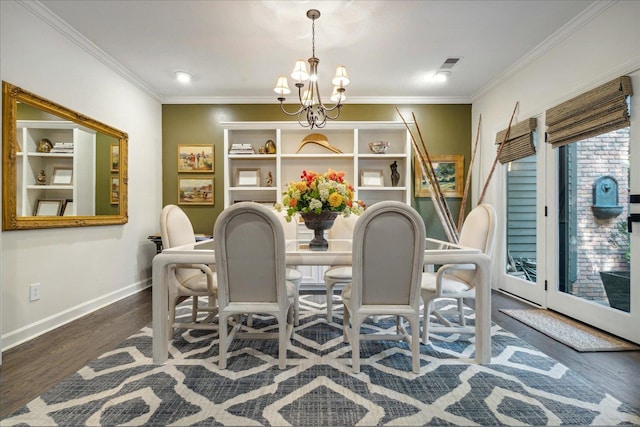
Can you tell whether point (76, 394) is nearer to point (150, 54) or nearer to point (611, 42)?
point (150, 54)

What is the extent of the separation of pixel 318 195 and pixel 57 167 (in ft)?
7.32

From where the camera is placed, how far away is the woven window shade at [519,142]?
10.9ft

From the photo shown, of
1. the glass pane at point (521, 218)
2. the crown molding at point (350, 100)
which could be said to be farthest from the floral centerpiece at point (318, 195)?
the crown molding at point (350, 100)

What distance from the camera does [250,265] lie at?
187 cm

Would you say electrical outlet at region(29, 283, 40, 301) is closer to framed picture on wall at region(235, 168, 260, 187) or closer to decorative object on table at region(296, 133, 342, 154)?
framed picture on wall at region(235, 168, 260, 187)

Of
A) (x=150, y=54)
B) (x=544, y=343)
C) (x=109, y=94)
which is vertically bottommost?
(x=544, y=343)

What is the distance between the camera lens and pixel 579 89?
107 inches

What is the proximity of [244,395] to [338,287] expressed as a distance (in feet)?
8.40

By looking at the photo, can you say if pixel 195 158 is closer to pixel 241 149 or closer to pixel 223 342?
pixel 241 149

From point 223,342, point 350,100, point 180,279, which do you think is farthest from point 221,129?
point 223,342

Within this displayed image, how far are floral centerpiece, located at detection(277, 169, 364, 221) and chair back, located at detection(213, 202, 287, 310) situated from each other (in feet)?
1.30

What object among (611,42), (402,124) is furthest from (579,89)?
(402,124)

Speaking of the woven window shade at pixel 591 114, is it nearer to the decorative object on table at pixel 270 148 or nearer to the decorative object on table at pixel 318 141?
the decorative object on table at pixel 318 141

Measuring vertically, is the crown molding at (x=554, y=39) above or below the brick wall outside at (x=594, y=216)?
above
